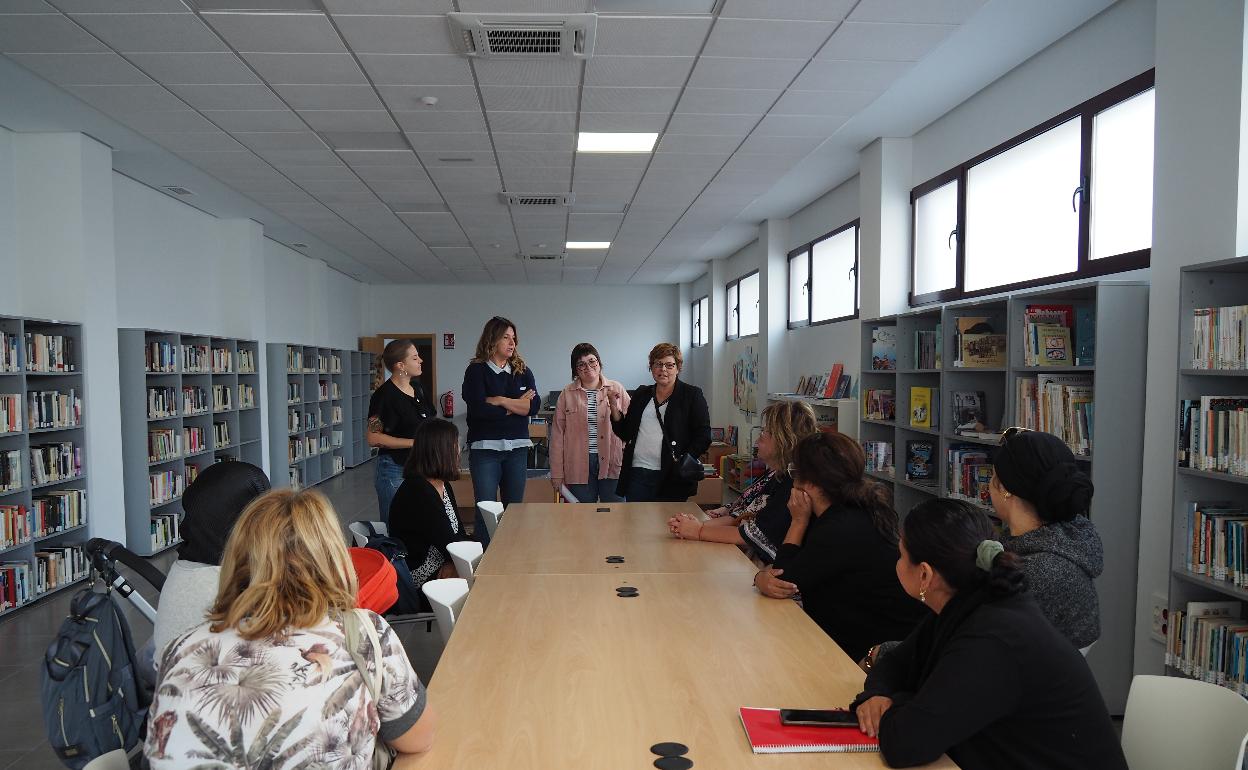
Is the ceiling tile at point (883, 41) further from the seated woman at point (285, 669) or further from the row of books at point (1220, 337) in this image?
the seated woman at point (285, 669)

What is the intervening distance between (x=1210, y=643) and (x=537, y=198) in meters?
6.12

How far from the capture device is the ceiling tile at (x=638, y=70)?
418 cm

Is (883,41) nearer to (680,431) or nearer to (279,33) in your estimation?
(680,431)

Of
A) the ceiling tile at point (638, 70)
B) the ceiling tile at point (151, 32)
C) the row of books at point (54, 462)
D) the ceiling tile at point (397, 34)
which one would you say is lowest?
the row of books at point (54, 462)

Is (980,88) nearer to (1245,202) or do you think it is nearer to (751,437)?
(1245,202)

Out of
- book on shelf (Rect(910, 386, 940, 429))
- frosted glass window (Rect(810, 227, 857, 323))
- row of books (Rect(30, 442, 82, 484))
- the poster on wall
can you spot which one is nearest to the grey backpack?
row of books (Rect(30, 442, 82, 484))

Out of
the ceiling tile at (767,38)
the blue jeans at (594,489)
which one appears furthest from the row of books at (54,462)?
the ceiling tile at (767,38)

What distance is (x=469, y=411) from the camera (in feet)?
16.9

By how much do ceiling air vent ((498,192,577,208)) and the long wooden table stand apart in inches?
189

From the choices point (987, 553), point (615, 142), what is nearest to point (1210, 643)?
point (987, 553)

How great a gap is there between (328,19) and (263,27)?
34cm

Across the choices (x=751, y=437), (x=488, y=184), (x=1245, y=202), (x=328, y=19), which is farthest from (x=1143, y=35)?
(x=751, y=437)

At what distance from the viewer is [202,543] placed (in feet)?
6.99

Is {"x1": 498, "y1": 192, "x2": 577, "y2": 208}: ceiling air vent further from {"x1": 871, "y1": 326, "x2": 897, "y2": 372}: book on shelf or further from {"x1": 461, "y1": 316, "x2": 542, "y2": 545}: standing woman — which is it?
{"x1": 871, "y1": 326, "x2": 897, "y2": 372}: book on shelf
